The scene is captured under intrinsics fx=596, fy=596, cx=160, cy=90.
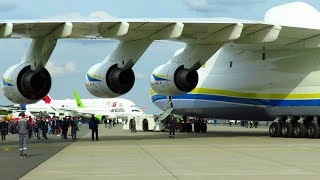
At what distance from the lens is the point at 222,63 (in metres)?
27.8

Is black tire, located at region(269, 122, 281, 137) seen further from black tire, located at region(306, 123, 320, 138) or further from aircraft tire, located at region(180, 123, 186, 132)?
aircraft tire, located at region(180, 123, 186, 132)

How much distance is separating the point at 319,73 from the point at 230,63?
518 cm

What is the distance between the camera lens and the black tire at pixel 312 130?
23.8 m

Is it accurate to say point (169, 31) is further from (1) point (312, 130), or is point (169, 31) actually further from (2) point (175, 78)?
(1) point (312, 130)

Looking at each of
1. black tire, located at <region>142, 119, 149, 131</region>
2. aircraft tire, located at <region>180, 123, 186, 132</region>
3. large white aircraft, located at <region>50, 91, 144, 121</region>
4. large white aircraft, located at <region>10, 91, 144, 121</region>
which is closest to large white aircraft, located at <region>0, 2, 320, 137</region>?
aircraft tire, located at <region>180, 123, 186, 132</region>

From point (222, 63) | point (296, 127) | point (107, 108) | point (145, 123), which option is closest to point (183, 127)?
point (145, 123)

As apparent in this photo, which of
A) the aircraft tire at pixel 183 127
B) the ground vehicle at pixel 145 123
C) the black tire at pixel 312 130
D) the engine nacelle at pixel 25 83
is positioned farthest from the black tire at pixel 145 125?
the engine nacelle at pixel 25 83

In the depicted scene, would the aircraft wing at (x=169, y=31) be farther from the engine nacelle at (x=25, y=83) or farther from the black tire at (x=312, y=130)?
the black tire at (x=312, y=130)

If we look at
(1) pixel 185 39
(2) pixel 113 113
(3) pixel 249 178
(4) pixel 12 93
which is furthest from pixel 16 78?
(2) pixel 113 113

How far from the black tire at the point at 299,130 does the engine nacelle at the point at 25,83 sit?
33.5 feet

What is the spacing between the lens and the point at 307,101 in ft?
76.8

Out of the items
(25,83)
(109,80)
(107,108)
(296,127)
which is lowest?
(296,127)

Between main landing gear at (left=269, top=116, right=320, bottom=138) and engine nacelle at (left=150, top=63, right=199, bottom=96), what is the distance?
4.41 m

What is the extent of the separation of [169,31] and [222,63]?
7.36 metres
